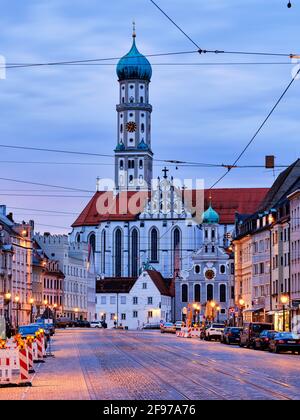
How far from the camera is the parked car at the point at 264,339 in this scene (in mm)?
61094

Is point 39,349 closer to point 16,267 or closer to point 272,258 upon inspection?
point 272,258

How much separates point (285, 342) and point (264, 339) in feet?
12.7

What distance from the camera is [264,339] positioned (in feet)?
203

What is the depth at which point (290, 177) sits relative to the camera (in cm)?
10819

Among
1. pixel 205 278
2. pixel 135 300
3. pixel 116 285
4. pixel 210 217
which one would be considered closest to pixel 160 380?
pixel 205 278

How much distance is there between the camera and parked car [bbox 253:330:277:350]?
6109 centimetres

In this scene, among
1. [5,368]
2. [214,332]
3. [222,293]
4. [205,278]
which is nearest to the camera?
[5,368]

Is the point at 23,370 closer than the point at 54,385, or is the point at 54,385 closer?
the point at 54,385

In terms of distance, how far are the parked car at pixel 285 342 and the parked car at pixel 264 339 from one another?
3.22ft

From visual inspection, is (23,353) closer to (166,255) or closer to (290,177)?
(290,177)

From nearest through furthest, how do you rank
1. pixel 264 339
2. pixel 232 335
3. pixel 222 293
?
pixel 264 339 → pixel 232 335 → pixel 222 293

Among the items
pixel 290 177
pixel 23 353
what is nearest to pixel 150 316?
pixel 290 177

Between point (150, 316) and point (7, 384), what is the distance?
157m
